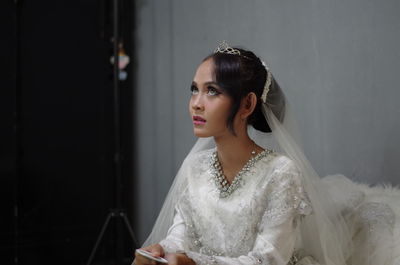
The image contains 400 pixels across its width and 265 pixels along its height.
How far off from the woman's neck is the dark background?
1.42 meters

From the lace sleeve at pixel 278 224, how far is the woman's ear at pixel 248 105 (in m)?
0.23

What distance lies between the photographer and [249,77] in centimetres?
170

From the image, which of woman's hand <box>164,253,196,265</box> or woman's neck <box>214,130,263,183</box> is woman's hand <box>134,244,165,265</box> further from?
woman's neck <box>214,130,263,183</box>

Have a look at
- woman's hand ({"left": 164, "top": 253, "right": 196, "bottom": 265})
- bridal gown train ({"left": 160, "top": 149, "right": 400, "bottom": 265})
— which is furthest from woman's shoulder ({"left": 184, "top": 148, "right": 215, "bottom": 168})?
woman's hand ({"left": 164, "top": 253, "right": 196, "bottom": 265})

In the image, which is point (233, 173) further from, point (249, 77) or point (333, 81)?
point (333, 81)

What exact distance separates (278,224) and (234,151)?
32cm

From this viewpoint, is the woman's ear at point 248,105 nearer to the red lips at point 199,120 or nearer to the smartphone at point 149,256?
the red lips at point 199,120

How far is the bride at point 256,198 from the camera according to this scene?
63.4 inches

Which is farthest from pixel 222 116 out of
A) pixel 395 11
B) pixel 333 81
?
pixel 395 11

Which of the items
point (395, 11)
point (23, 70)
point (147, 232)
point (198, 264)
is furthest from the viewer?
point (147, 232)

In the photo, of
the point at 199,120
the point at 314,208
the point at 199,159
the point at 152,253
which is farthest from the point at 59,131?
the point at 314,208

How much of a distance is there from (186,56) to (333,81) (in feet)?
3.62

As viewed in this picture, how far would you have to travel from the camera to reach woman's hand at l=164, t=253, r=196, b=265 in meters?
1.50

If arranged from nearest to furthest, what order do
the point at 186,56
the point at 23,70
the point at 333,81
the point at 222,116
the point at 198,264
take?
1. the point at 198,264
2. the point at 222,116
3. the point at 333,81
4. the point at 186,56
5. the point at 23,70
